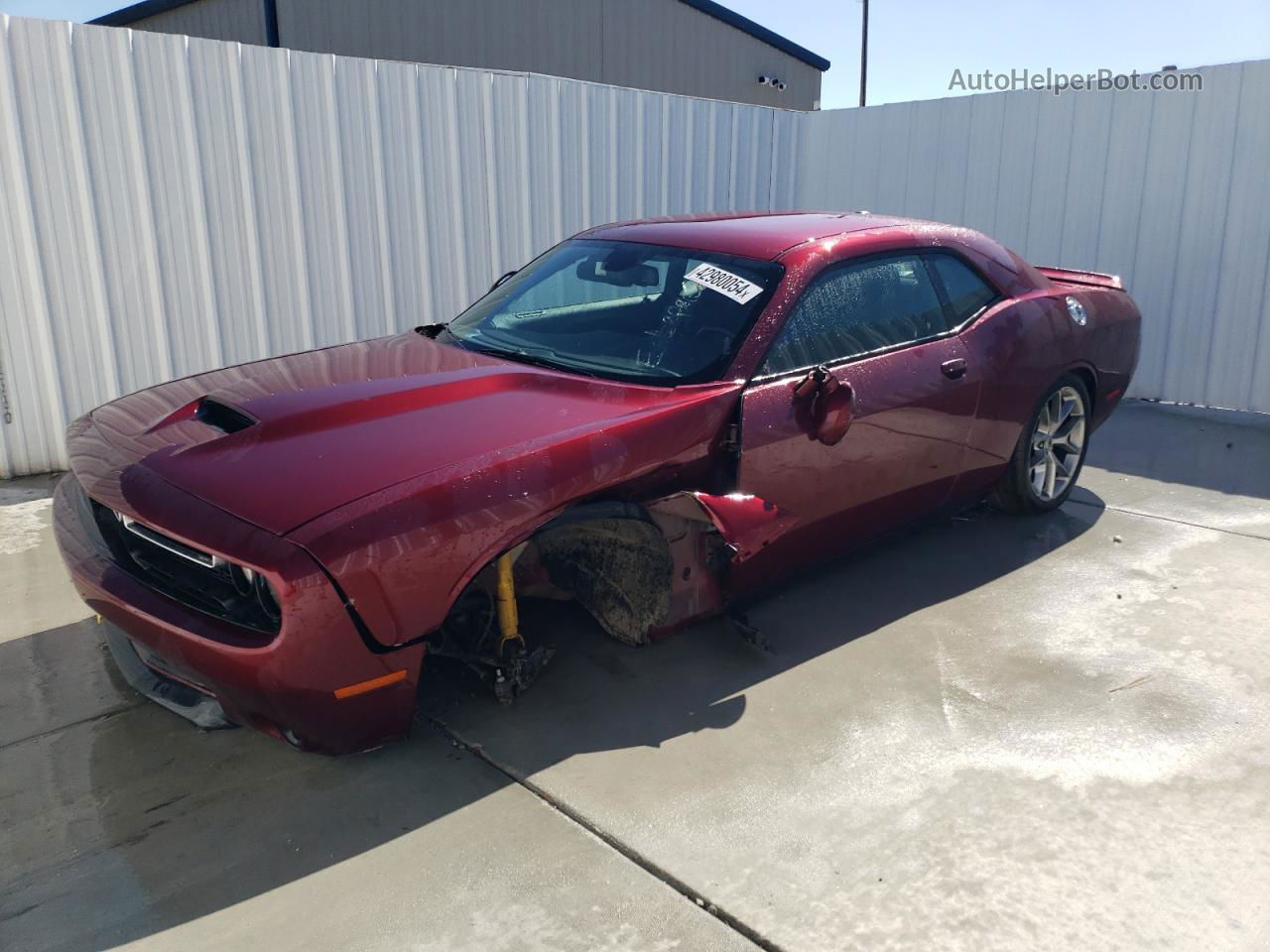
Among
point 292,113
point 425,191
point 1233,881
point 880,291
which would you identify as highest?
point 292,113

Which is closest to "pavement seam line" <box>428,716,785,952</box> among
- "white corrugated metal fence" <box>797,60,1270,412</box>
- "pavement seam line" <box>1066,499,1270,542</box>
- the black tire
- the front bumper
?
the front bumper

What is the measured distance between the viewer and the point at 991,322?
446 cm

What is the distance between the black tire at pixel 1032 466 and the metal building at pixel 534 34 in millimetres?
13765

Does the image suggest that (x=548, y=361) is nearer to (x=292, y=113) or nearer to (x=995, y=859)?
(x=995, y=859)

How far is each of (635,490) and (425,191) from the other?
4.69 metres

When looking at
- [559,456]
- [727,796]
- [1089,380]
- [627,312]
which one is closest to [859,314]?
[627,312]

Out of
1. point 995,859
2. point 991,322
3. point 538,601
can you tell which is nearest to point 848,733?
point 995,859

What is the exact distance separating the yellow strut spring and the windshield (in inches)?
30.9

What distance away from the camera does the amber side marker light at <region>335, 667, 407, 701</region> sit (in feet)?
9.03

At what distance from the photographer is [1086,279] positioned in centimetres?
544

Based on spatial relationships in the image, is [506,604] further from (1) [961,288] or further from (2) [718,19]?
(2) [718,19]

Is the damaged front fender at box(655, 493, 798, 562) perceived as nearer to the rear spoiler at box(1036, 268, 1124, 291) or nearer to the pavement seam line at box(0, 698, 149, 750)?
the pavement seam line at box(0, 698, 149, 750)

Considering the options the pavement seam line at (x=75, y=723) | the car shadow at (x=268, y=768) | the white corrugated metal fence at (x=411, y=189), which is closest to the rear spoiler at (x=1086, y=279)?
the car shadow at (x=268, y=768)

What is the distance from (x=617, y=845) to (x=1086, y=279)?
422 centimetres
